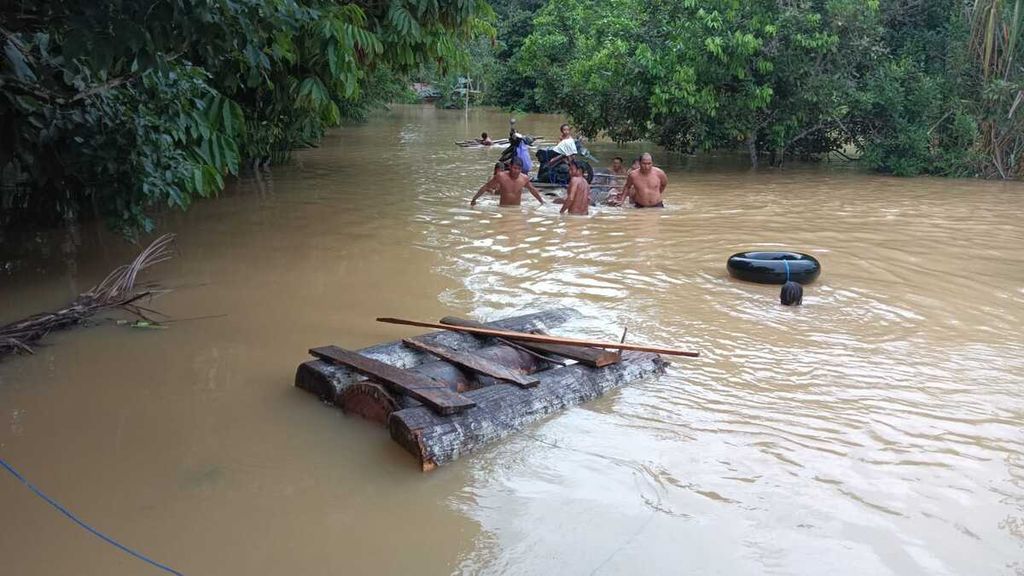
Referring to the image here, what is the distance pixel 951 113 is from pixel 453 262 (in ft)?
40.5

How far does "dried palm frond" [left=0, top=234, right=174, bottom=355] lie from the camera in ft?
19.4

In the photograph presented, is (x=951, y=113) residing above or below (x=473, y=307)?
above

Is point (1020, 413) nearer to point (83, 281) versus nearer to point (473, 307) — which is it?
point (473, 307)

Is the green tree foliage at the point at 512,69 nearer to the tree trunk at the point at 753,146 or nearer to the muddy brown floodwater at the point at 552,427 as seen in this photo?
the tree trunk at the point at 753,146

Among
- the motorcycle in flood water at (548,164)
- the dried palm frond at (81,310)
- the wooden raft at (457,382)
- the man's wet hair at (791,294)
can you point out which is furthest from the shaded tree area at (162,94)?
the motorcycle in flood water at (548,164)

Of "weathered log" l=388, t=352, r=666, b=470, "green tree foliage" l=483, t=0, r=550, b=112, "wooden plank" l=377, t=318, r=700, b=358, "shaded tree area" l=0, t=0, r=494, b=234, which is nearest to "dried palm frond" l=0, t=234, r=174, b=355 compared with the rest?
"shaded tree area" l=0, t=0, r=494, b=234

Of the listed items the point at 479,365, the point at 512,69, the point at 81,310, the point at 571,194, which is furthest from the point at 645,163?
the point at 512,69

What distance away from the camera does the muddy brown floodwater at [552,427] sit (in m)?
3.61

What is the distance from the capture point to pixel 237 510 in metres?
3.86

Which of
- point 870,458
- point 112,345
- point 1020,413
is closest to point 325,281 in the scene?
point 112,345

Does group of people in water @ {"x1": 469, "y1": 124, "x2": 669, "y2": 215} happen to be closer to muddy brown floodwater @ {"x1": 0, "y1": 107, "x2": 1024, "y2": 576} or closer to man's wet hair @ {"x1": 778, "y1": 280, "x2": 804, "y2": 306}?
muddy brown floodwater @ {"x1": 0, "y1": 107, "x2": 1024, "y2": 576}

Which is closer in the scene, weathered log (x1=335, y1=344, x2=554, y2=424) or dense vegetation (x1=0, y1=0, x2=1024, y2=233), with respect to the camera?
weathered log (x1=335, y1=344, x2=554, y2=424)

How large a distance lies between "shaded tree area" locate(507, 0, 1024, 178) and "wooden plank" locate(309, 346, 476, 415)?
11.9 m

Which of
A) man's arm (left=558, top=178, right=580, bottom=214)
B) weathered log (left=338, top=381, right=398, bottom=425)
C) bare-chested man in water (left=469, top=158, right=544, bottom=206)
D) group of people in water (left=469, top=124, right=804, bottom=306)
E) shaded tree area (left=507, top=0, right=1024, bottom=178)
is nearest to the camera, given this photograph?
weathered log (left=338, top=381, right=398, bottom=425)
